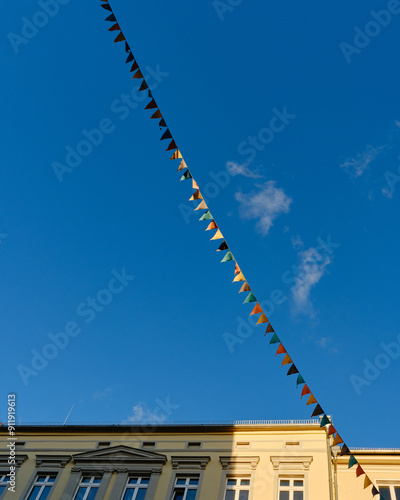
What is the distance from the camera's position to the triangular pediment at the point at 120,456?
20.3 m

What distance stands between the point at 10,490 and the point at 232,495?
29.6ft

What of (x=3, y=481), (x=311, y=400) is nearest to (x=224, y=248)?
(x=311, y=400)

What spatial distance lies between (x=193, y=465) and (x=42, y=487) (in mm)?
6220

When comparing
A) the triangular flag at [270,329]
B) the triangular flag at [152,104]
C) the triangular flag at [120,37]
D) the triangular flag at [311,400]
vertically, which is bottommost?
the triangular flag at [311,400]

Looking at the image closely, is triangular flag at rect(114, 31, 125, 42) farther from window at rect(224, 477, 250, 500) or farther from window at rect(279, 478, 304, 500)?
window at rect(279, 478, 304, 500)

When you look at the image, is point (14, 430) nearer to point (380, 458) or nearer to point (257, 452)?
point (257, 452)

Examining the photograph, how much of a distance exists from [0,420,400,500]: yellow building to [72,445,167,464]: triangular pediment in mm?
37

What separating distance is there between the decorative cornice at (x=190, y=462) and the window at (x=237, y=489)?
1120 millimetres

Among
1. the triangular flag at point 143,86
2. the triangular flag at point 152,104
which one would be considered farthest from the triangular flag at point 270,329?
the triangular flag at point 143,86

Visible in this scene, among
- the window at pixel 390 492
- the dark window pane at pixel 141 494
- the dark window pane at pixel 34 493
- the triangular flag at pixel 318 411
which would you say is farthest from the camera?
the dark window pane at pixel 34 493

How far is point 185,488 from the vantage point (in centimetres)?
1919

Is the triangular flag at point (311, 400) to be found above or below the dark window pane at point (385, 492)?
below

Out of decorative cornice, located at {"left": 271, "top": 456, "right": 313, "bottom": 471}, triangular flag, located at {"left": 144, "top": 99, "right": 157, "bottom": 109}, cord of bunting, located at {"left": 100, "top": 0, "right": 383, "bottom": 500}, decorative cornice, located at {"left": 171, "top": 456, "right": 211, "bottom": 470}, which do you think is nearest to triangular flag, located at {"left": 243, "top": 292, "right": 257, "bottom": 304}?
cord of bunting, located at {"left": 100, "top": 0, "right": 383, "bottom": 500}

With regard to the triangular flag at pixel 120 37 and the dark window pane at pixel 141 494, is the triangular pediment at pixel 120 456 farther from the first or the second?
the triangular flag at pixel 120 37
